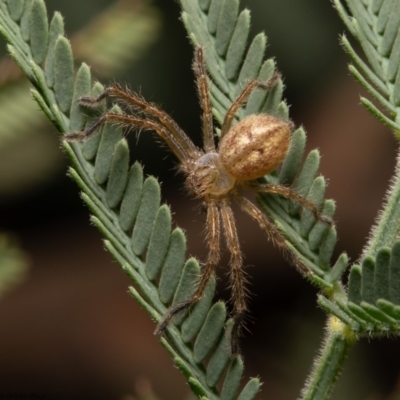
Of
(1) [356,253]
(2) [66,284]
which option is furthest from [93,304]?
(1) [356,253]

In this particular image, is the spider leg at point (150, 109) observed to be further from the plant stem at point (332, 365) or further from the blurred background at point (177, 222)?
the plant stem at point (332, 365)

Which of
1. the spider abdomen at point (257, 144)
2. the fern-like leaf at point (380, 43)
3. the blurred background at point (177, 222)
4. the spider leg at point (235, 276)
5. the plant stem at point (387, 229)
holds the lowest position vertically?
the blurred background at point (177, 222)

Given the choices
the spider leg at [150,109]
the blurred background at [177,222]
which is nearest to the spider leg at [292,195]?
the spider leg at [150,109]

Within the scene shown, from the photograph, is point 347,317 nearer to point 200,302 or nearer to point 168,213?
point 200,302

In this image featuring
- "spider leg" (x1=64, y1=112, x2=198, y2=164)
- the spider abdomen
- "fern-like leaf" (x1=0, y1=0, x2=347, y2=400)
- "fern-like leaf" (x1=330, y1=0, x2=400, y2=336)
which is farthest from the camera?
the spider abdomen

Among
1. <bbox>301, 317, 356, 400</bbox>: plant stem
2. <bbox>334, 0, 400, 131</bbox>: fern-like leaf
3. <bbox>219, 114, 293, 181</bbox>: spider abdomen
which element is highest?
<bbox>334, 0, 400, 131</bbox>: fern-like leaf

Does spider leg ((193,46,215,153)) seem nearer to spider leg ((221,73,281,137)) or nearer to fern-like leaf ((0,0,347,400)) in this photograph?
spider leg ((221,73,281,137))

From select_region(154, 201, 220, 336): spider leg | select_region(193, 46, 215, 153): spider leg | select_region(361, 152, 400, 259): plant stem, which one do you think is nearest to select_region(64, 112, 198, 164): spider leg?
select_region(193, 46, 215, 153): spider leg
